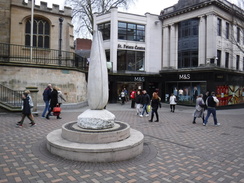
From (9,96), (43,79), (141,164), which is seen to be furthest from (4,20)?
(141,164)

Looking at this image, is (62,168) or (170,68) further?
(170,68)

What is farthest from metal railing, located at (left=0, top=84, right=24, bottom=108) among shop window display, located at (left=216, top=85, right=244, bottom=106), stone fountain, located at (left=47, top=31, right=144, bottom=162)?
shop window display, located at (left=216, top=85, right=244, bottom=106)

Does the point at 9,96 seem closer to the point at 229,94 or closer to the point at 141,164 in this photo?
the point at 141,164

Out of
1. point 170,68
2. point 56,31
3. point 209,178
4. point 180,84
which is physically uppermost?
point 56,31

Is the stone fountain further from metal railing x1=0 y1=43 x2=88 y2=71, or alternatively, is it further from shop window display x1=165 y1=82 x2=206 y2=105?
shop window display x1=165 y1=82 x2=206 y2=105

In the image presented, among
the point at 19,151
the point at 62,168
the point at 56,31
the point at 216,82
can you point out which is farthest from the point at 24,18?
the point at 216,82

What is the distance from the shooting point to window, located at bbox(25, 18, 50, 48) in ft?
63.9

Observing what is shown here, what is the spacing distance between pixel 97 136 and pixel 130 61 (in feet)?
68.6

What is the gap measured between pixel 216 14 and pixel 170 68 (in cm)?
796

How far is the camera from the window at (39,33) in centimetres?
1948

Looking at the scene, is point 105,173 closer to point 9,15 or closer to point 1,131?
point 1,131

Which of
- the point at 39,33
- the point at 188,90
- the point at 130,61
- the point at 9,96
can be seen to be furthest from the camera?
the point at 130,61

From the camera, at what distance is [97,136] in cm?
537

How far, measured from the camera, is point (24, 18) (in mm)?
19094
